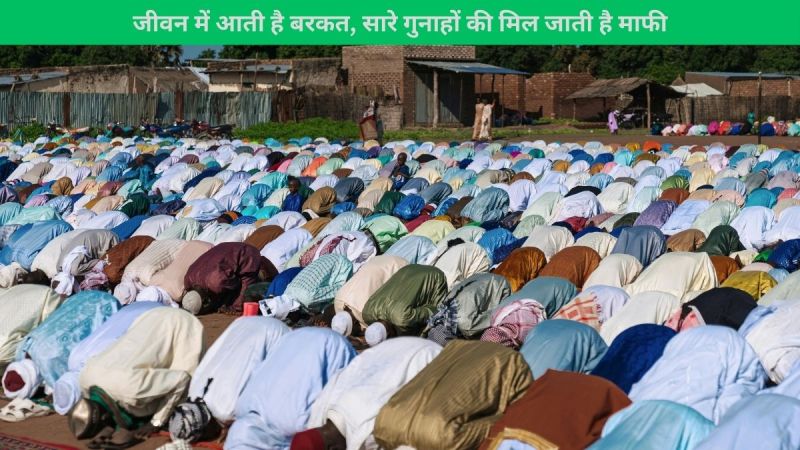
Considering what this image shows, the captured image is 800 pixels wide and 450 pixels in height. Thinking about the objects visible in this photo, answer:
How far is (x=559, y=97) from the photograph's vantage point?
34.1 metres

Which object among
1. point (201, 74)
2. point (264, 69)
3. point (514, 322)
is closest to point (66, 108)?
point (264, 69)

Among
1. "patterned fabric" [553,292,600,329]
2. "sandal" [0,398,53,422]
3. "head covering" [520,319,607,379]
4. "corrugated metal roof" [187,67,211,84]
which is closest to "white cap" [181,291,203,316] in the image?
"sandal" [0,398,53,422]

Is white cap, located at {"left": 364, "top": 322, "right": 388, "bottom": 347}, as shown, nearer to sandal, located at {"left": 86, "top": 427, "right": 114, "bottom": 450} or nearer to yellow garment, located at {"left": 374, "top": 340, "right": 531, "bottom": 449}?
sandal, located at {"left": 86, "top": 427, "right": 114, "bottom": 450}

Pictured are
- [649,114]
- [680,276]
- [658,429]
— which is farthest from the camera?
[649,114]

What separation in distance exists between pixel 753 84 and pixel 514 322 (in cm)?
2854

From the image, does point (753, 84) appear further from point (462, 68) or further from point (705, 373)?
point (705, 373)

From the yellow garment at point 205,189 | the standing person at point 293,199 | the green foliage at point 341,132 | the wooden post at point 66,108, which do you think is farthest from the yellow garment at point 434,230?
the wooden post at point 66,108

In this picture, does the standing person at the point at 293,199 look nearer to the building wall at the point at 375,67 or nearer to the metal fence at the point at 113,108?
the metal fence at the point at 113,108

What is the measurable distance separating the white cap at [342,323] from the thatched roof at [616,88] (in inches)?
936

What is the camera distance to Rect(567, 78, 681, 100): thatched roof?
31312 mm

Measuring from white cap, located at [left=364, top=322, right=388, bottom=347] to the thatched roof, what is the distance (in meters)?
24.0

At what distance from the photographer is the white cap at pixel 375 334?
829cm

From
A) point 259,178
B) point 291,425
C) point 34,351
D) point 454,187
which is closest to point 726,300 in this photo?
point 291,425

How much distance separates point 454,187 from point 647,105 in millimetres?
17491
